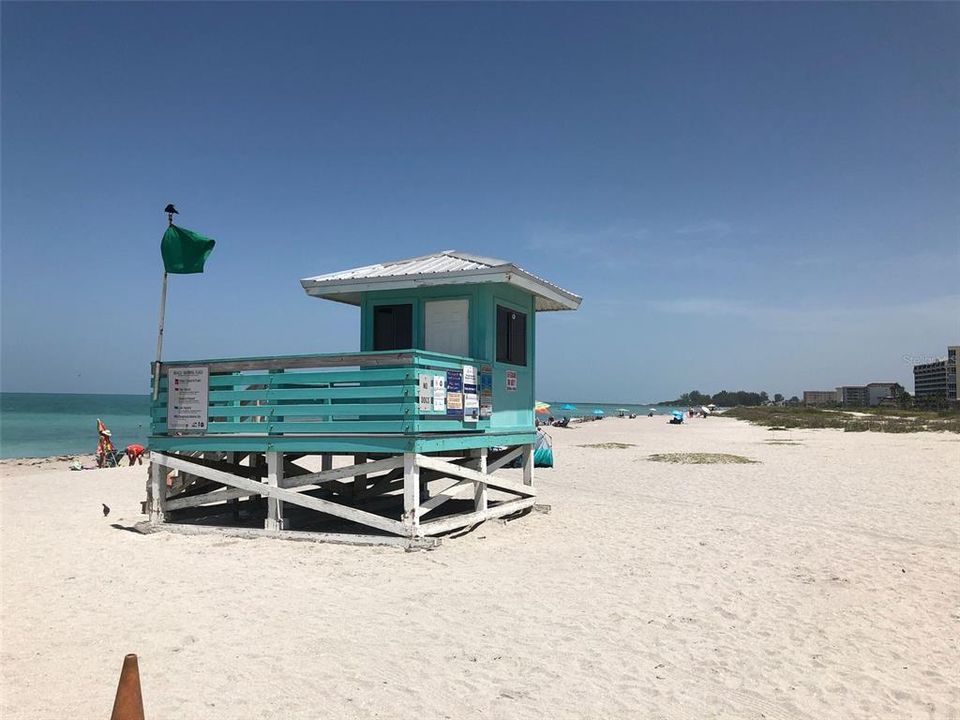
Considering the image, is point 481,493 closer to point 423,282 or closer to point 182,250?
point 423,282

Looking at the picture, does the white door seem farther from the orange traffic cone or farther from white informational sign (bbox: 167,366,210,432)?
the orange traffic cone

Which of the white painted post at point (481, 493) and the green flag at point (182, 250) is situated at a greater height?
the green flag at point (182, 250)

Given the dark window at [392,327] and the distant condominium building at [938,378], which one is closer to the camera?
the dark window at [392,327]

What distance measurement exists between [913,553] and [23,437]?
196 ft

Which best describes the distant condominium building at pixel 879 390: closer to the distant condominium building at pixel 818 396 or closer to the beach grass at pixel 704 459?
the distant condominium building at pixel 818 396

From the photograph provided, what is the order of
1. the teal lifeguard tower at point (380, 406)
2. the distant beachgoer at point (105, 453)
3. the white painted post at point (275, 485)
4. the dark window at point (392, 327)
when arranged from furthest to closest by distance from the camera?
the distant beachgoer at point (105, 453) < the dark window at point (392, 327) < the white painted post at point (275, 485) < the teal lifeguard tower at point (380, 406)

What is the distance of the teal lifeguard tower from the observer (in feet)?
32.6

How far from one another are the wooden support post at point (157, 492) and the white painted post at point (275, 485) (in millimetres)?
2085

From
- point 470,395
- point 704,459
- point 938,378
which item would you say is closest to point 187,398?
point 470,395

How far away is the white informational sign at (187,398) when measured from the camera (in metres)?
11.0

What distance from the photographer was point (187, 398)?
1116cm

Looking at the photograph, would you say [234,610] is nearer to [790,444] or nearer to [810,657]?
[810,657]

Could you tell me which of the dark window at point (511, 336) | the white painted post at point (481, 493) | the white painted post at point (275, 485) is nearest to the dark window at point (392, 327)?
the dark window at point (511, 336)

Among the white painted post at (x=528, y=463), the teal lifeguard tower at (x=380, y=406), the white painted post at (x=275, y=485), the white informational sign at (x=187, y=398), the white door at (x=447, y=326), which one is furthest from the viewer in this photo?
the white painted post at (x=528, y=463)
